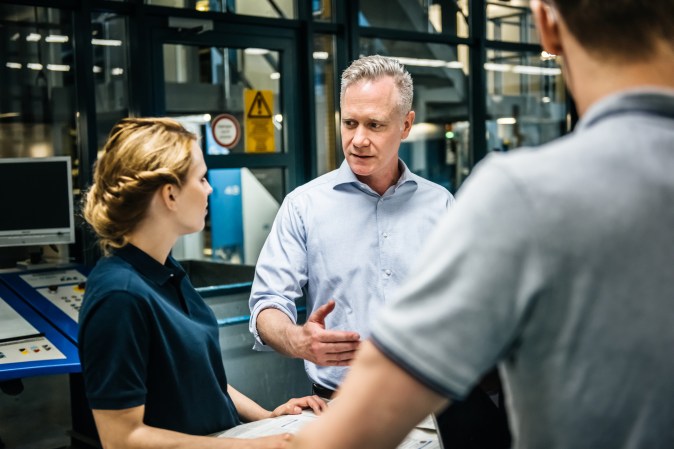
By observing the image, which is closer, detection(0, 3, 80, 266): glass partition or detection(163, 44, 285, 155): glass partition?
detection(0, 3, 80, 266): glass partition

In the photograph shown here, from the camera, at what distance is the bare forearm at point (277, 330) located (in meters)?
1.81

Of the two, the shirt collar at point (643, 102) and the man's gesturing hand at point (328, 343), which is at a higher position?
the shirt collar at point (643, 102)

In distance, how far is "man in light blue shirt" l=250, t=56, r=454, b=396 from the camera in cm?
212

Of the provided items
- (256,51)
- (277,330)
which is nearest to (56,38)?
(256,51)

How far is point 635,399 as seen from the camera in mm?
596

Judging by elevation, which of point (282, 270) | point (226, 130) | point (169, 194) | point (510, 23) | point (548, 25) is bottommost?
point (282, 270)

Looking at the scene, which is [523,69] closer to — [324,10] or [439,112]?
[439,112]

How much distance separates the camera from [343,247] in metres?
2.19

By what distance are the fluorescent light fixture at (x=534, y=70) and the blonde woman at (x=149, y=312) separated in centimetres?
546

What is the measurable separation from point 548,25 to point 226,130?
414 cm

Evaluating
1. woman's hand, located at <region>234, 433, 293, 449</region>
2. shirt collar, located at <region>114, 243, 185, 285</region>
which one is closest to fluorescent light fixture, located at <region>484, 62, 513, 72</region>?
shirt collar, located at <region>114, 243, 185, 285</region>

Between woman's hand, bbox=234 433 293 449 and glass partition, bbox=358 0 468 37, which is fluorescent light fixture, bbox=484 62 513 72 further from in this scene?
woman's hand, bbox=234 433 293 449

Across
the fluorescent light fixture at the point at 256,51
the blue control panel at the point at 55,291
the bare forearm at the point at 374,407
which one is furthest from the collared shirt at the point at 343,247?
the fluorescent light fixture at the point at 256,51

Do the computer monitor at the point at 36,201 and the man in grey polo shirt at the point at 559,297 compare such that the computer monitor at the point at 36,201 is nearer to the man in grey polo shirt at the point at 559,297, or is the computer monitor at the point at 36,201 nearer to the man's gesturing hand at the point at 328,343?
the man's gesturing hand at the point at 328,343
